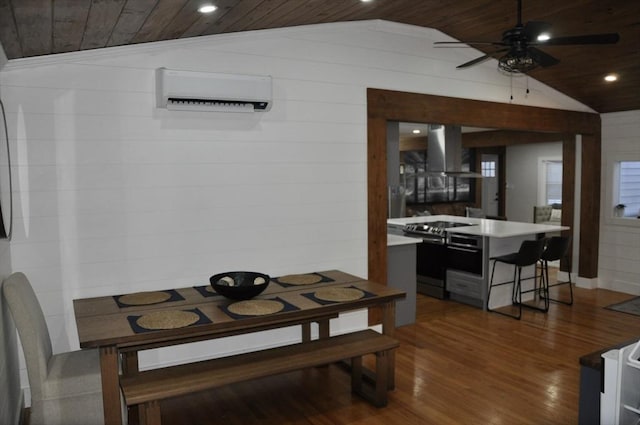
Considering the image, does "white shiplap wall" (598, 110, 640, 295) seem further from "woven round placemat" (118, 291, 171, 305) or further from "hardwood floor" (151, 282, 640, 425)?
"woven round placemat" (118, 291, 171, 305)

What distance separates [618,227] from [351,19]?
4516 millimetres

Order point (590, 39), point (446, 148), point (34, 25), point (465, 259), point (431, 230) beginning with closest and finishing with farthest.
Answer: point (34, 25), point (590, 39), point (465, 259), point (431, 230), point (446, 148)

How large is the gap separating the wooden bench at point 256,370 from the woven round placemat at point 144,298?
515 millimetres

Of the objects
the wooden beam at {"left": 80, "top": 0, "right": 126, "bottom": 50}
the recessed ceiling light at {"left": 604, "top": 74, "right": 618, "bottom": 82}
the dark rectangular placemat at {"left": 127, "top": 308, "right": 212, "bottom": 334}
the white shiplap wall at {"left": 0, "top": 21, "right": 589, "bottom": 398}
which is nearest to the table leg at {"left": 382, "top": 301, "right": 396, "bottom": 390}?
the white shiplap wall at {"left": 0, "top": 21, "right": 589, "bottom": 398}

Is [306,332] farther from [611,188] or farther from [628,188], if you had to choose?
[628,188]

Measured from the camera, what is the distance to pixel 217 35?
3.71m

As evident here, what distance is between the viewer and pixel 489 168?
11.1 m

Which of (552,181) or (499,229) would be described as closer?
(499,229)

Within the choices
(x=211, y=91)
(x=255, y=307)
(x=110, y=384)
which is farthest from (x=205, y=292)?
(x=211, y=91)

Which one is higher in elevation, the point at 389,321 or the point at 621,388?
the point at 621,388

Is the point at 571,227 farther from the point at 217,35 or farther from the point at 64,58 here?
the point at 64,58

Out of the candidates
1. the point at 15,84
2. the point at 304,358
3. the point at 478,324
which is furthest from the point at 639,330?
the point at 15,84

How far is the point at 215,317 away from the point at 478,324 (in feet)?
10.3

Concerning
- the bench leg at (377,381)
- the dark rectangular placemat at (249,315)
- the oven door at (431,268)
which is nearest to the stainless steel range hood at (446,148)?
the oven door at (431,268)
